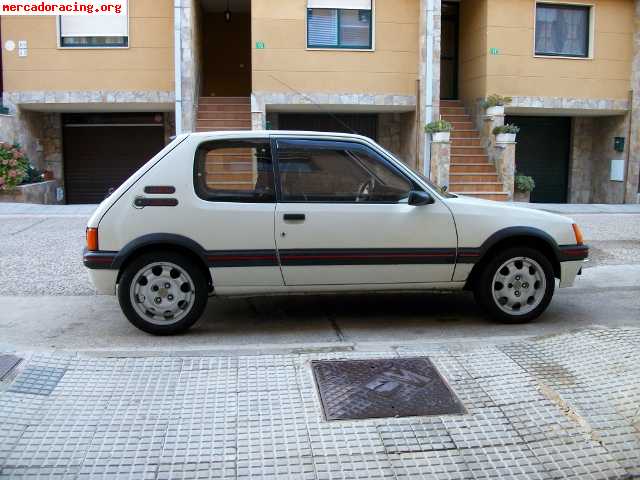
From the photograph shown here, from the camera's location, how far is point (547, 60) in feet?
58.6


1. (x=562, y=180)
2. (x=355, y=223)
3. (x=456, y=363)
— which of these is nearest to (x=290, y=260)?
(x=355, y=223)

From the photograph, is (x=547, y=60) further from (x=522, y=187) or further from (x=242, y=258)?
(x=242, y=258)

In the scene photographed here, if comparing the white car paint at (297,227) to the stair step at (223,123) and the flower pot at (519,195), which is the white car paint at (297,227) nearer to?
the stair step at (223,123)

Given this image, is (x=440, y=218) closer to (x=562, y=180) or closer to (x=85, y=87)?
(x=85, y=87)

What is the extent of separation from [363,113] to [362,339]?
44.7ft

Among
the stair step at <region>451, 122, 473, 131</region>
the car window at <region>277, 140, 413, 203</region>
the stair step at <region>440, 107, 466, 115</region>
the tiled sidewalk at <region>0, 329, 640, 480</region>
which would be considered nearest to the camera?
the tiled sidewalk at <region>0, 329, 640, 480</region>

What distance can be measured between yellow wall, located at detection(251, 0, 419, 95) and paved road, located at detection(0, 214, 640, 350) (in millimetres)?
9092

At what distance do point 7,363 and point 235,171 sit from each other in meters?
2.45

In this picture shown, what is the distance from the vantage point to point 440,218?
6.25 meters

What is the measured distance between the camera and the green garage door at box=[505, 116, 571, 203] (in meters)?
19.9

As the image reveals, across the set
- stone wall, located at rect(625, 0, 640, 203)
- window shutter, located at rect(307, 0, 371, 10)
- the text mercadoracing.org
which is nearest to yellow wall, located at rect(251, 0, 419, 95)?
window shutter, located at rect(307, 0, 371, 10)

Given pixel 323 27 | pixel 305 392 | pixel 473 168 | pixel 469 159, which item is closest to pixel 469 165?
pixel 473 168

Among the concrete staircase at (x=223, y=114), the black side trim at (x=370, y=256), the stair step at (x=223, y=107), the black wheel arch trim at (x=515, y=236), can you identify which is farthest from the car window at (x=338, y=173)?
the stair step at (x=223, y=107)

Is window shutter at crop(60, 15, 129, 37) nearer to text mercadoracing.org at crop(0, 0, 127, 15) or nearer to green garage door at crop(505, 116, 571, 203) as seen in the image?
text mercadoracing.org at crop(0, 0, 127, 15)
